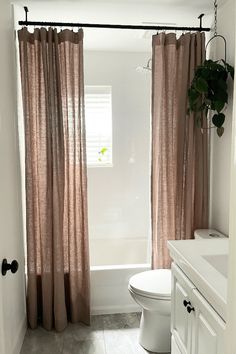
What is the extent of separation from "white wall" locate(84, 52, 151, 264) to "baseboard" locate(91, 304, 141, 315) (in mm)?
1013

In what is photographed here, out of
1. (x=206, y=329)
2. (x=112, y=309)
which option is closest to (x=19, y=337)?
(x=112, y=309)

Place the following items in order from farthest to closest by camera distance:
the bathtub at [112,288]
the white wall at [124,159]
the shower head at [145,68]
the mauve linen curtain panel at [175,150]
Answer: the white wall at [124,159] < the shower head at [145,68] < the bathtub at [112,288] < the mauve linen curtain panel at [175,150]

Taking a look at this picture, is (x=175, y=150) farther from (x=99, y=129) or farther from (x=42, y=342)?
(x=42, y=342)

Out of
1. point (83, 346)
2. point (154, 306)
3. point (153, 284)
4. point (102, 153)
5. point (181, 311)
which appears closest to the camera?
point (181, 311)

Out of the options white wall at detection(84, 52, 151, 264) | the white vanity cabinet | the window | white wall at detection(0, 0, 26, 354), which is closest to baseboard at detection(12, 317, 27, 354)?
white wall at detection(0, 0, 26, 354)

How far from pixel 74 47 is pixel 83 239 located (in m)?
1.44

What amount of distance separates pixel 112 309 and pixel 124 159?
163 cm

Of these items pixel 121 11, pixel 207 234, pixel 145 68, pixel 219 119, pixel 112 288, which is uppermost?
pixel 121 11

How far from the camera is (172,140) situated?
98.9 inches

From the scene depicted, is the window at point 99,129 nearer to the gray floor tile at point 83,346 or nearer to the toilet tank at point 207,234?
the toilet tank at point 207,234

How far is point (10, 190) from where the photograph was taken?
2111 mm

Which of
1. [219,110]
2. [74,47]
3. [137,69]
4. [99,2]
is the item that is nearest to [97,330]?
[219,110]

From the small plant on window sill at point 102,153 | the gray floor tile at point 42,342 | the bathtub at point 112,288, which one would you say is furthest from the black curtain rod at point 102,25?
the gray floor tile at point 42,342

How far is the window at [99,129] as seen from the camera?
3.60m
